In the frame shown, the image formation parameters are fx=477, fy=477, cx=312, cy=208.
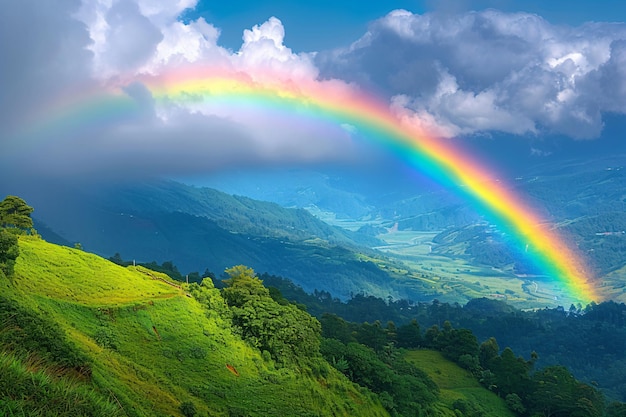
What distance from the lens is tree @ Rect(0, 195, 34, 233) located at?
42.8m

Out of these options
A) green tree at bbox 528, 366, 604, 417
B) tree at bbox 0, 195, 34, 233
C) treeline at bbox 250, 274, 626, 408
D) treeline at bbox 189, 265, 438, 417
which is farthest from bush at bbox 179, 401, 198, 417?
treeline at bbox 250, 274, 626, 408

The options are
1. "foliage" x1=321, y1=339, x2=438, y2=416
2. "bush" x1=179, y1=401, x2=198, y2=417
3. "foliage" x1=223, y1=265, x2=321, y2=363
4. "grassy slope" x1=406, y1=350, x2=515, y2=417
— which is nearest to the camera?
"bush" x1=179, y1=401, x2=198, y2=417

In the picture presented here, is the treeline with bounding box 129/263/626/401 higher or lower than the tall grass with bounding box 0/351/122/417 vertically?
higher

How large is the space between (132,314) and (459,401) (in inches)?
1540

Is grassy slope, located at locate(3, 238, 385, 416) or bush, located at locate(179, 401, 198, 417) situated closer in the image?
bush, located at locate(179, 401, 198, 417)

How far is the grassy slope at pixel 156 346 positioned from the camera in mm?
22812

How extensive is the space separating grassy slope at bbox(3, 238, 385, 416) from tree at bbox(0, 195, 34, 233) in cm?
860

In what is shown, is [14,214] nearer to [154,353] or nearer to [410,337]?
[154,353]

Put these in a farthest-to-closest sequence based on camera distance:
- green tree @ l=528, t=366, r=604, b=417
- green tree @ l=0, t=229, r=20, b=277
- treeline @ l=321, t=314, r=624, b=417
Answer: treeline @ l=321, t=314, r=624, b=417 < green tree @ l=528, t=366, r=604, b=417 < green tree @ l=0, t=229, r=20, b=277

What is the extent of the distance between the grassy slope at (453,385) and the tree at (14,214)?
43.4 m

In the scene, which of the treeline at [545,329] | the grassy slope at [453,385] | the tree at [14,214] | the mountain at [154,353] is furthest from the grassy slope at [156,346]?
the treeline at [545,329]

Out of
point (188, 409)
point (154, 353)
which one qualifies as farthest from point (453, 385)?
point (188, 409)

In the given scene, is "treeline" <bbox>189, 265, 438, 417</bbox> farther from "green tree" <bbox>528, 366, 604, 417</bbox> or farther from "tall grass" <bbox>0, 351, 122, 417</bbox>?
"tall grass" <bbox>0, 351, 122, 417</bbox>

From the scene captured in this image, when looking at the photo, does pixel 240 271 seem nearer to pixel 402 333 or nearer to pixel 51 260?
pixel 51 260
